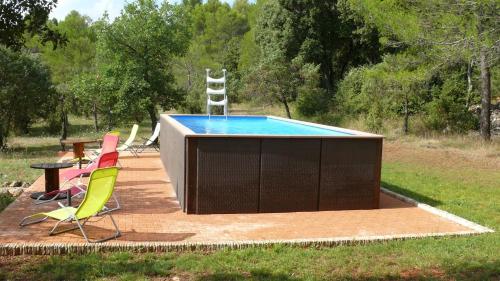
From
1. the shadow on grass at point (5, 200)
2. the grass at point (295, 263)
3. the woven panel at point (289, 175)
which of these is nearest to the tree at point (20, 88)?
the shadow on grass at point (5, 200)

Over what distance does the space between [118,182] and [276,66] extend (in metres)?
17.1

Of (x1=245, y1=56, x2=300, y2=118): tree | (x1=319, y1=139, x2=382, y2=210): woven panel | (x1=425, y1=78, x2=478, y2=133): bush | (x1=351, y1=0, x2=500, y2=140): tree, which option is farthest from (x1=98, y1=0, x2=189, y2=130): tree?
(x1=319, y1=139, x2=382, y2=210): woven panel

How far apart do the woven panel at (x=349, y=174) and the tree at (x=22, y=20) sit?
168 inches

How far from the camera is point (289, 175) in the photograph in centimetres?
747

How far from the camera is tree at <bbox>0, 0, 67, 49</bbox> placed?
4.83m

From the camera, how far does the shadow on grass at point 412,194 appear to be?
8.49 metres

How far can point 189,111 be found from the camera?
2747 cm

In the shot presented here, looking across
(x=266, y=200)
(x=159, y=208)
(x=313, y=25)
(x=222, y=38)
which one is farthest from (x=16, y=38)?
(x=222, y=38)

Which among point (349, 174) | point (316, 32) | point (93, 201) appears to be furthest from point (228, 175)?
point (316, 32)

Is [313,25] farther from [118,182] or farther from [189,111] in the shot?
[118,182]

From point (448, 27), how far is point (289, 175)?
9.81 metres

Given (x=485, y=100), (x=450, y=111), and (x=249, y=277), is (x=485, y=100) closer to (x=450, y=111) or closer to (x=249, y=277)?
(x=450, y=111)

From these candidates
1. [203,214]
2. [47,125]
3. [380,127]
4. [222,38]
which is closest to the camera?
[203,214]

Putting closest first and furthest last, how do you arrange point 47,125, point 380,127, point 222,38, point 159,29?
point 159,29 < point 380,127 < point 47,125 < point 222,38
